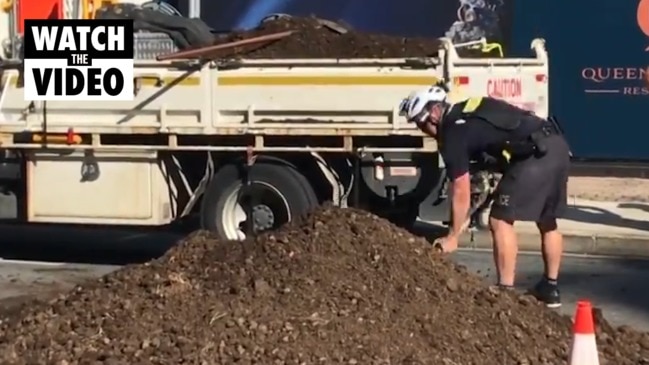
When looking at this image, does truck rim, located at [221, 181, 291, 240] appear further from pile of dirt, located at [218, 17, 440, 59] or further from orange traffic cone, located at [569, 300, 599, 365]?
orange traffic cone, located at [569, 300, 599, 365]

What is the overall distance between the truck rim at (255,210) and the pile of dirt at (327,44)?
1151 mm

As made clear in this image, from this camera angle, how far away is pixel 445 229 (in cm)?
1413

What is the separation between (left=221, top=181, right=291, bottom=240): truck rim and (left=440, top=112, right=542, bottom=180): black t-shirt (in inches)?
146

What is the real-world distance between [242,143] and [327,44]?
111cm

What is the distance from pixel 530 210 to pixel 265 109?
3.58m

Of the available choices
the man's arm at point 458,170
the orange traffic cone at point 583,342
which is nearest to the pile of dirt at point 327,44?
the man's arm at point 458,170

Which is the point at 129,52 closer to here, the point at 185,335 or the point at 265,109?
the point at 265,109

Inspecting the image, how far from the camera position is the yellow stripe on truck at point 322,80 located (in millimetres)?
12188

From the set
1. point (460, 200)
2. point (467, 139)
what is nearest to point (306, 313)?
point (460, 200)

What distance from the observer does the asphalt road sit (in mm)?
11344

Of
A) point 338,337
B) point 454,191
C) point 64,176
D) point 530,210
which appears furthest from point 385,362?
point 64,176

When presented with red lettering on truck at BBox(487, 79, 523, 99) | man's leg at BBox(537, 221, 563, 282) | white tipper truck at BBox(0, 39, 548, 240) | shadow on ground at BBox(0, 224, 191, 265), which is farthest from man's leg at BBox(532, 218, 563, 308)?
shadow on ground at BBox(0, 224, 191, 265)

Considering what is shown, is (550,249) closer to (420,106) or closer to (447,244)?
(447,244)

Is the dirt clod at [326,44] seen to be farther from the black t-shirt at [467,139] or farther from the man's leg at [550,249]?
the black t-shirt at [467,139]
